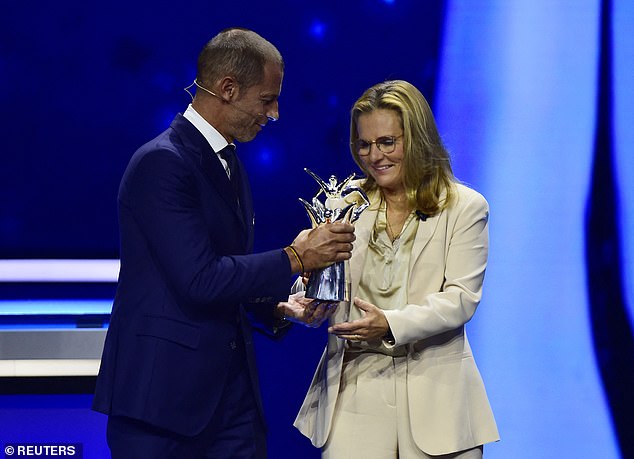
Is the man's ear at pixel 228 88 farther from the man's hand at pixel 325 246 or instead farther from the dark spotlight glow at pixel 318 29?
the dark spotlight glow at pixel 318 29

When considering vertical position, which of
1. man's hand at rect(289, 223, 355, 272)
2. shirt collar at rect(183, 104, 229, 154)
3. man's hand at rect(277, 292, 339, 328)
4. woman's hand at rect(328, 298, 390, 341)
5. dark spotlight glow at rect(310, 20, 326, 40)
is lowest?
woman's hand at rect(328, 298, 390, 341)

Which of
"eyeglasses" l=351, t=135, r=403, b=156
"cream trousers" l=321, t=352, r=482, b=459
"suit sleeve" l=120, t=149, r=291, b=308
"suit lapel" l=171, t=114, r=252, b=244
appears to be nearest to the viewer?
"suit sleeve" l=120, t=149, r=291, b=308

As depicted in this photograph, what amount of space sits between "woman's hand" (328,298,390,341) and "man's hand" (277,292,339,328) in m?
0.10

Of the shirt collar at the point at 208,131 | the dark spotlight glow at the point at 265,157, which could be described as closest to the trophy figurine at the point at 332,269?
the shirt collar at the point at 208,131

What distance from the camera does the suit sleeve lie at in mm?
2125

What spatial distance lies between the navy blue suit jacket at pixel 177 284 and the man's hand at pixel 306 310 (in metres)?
0.22

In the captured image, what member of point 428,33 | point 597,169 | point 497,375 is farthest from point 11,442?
point 597,169

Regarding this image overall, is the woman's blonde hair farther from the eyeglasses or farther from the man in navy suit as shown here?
the man in navy suit

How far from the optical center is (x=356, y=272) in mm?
2525

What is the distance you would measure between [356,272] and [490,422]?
1.76 ft

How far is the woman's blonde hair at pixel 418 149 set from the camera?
2555 millimetres

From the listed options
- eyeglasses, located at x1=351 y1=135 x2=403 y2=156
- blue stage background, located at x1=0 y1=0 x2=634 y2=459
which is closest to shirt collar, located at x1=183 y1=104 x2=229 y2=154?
eyeglasses, located at x1=351 y1=135 x2=403 y2=156

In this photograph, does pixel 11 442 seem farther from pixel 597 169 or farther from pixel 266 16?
pixel 597 169

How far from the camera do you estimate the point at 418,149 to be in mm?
2566
